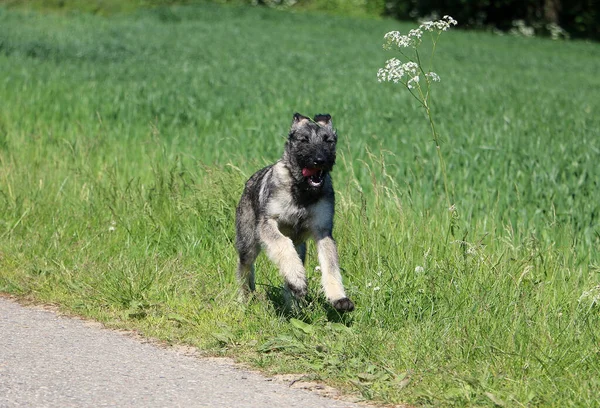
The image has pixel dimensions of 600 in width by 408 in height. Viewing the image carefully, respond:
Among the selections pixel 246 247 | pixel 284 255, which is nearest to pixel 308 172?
pixel 284 255

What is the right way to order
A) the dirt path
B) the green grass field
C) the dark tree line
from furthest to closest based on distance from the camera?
the dark tree line
the green grass field
the dirt path

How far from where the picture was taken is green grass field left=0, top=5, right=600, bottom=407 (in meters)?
5.70

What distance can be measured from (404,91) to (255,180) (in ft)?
45.0

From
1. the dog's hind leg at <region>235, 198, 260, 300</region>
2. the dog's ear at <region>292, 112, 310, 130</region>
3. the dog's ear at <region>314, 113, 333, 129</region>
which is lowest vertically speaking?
the dog's hind leg at <region>235, 198, 260, 300</region>

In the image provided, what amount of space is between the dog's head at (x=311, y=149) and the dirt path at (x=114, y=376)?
1.39m

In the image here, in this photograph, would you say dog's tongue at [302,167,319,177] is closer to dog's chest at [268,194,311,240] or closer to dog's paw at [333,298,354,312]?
dog's chest at [268,194,311,240]

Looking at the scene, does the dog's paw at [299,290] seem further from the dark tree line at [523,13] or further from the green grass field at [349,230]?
the dark tree line at [523,13]

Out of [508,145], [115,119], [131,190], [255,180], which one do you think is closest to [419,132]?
[508,145]

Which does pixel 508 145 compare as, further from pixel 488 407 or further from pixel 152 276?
pixel 488 407

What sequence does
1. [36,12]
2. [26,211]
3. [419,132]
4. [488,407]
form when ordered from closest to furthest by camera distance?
[488,407] → [26,211] → [419,132] → [36,12]

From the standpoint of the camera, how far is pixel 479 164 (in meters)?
12.5

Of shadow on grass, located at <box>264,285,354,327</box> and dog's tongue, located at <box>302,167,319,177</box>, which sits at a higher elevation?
dog's tongue, located at <box>302,167,319,177</box>

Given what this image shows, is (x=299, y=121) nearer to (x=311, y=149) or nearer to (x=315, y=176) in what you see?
(x=311, y=149)

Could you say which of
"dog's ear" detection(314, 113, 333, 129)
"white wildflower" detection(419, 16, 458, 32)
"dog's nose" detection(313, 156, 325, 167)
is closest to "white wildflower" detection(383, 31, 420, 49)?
"white wildflower" detection(419, 16, 458, 32)
